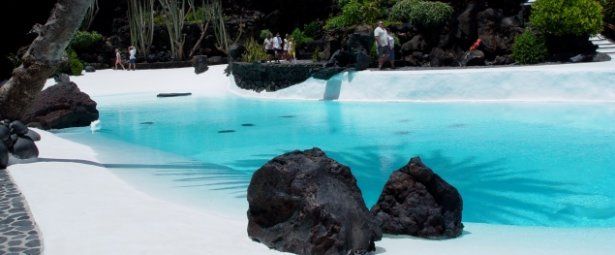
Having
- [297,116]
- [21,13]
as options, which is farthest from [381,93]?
[21,13]

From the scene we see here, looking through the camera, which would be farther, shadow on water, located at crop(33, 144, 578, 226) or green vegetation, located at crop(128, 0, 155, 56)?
green vegetation, located at crop(128, 0, 155, 56)

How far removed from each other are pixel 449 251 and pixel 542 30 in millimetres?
14581

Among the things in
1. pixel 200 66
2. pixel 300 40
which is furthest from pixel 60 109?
pixel 300 40

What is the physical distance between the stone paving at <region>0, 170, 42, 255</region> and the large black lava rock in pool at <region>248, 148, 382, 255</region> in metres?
1.50

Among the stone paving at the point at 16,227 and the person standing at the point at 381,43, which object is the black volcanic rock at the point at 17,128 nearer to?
the stone paving at the point at 16,227

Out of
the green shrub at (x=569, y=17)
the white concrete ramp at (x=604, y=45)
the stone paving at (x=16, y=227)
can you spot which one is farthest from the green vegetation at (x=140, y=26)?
the stone paving at (x=16, y=227)

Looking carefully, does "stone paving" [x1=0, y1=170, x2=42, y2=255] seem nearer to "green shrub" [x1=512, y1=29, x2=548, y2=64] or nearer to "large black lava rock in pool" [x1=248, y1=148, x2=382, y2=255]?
"large black lava rock in pool" [x1=248, y1=148, x2=382, y2=255]

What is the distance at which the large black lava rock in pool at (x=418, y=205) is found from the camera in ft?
18.0

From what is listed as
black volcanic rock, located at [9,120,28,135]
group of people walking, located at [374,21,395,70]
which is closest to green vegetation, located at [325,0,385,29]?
group of people walking, located at [374,21,395,70]

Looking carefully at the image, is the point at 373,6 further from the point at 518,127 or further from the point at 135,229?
the point at 135,229

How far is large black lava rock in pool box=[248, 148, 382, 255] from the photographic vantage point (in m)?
4.68

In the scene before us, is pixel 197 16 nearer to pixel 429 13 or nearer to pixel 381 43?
pixel 429 13

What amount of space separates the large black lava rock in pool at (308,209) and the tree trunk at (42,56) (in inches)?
186

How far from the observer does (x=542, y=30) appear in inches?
723
